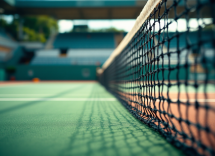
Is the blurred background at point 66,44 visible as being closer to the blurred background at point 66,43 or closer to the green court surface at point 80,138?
the blurred background at point 66,43

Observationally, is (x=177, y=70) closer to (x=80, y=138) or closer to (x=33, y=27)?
(x=80, y=138)

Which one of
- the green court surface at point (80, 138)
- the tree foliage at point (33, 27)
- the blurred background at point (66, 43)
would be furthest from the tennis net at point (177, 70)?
the tree foliage at point (33, 27)

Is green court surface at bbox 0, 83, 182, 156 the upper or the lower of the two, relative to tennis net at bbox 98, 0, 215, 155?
lower

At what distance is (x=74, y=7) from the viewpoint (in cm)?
1552

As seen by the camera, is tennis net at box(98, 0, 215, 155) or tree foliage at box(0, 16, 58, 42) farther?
tree foliage at box(0, 16, 58, 42)

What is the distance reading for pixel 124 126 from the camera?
126 centimetres

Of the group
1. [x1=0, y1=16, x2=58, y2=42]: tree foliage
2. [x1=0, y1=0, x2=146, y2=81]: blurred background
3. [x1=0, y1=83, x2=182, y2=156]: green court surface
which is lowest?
[x1=0, y1=83, x2=182, y2=156]: green court surface

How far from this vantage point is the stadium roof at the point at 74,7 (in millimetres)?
15070

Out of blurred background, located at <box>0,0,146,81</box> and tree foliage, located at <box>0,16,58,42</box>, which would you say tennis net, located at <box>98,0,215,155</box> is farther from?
tree foliage, located at <box>0,16,58,42</box>

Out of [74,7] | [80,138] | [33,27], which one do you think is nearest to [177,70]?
[80,138]

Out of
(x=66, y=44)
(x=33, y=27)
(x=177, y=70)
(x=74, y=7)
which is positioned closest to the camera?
(x=177, y=70)

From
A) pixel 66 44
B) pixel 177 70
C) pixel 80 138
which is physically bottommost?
pixel 80 138

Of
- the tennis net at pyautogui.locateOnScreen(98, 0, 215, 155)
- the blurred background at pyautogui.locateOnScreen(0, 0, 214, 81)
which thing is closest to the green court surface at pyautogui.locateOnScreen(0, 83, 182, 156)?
the tennis net at pyautogui.locateOnScreen(98, 0, 215, 155)

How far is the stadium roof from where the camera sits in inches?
593
